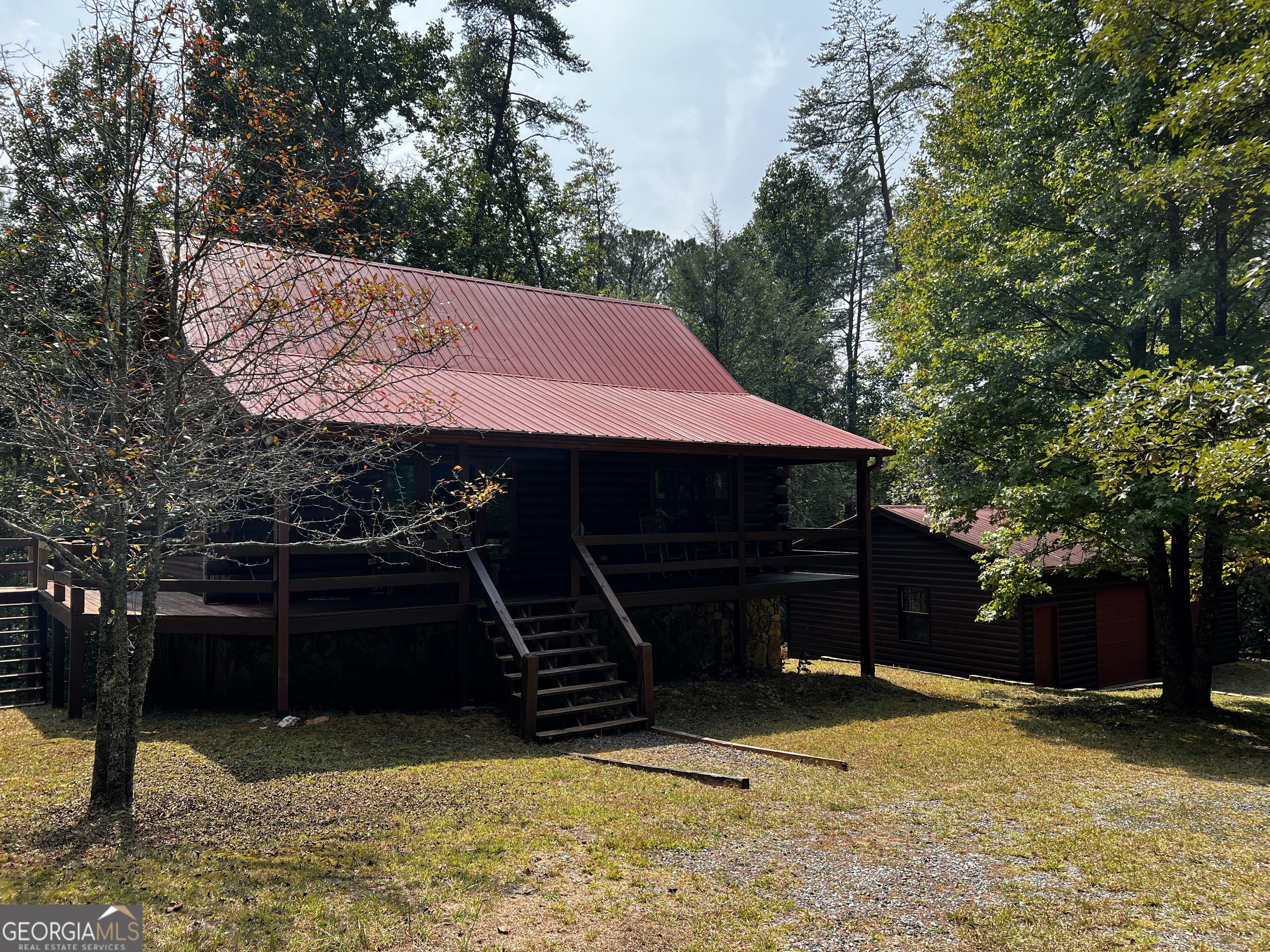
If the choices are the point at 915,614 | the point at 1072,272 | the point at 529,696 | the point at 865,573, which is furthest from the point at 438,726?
the point at 915,614

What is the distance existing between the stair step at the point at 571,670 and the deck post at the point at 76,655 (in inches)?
211

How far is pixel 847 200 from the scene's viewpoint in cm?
3762

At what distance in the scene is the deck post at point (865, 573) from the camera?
15.4m

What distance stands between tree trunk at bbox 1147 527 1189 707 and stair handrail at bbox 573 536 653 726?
878 cm

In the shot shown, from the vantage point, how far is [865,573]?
1550cm

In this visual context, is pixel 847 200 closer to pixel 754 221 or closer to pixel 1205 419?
pixel 754 221

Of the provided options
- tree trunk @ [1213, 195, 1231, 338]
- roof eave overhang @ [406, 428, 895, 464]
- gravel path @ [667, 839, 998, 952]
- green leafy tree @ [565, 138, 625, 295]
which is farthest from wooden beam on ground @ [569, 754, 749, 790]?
green leafy tree @ [565, 138, 625, 295]

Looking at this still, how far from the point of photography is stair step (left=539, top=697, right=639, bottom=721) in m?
9.94

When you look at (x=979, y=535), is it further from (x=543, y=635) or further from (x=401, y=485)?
(x=401, y=485)

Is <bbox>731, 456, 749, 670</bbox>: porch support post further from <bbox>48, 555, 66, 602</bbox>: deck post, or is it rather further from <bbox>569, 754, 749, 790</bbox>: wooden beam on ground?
<bbox>48, 555, 66, 602</bbox>: deck post

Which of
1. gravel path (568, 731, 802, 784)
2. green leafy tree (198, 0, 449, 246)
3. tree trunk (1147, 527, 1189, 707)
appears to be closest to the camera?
gravel path (568, 731, 802, 784)

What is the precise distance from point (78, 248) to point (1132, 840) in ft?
30.6

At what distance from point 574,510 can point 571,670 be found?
2.43m

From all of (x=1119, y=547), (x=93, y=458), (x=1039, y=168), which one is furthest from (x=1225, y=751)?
(x=93, y=458)
